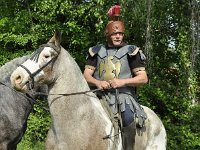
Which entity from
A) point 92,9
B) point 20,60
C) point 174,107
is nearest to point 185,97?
point 174,107

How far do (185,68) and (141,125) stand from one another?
7023 mm

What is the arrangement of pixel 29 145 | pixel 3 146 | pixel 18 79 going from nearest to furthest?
pixel 18 79 → pixel 3 146 → pixel 29 145

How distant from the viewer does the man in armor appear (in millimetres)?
5238

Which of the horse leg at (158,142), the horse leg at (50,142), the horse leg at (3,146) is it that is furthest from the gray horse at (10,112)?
the horse leg at (158,142)

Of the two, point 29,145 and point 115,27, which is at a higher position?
point 115,27

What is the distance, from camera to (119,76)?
5.33 meters

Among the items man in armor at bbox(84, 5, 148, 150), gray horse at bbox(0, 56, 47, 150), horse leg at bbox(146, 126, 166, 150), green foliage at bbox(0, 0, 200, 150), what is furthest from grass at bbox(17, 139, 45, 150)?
man in armor at bbox(84, 5, 148, 150)

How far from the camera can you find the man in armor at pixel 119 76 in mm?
5238

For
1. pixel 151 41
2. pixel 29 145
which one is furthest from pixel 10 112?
pixel 29 145

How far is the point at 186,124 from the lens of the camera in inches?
500

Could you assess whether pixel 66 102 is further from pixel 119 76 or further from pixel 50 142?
pixel 119 76

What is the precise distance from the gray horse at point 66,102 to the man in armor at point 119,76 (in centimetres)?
24

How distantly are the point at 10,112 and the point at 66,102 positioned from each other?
227cm

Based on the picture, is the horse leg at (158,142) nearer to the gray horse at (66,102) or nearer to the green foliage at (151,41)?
the gray horse at (66,102)
